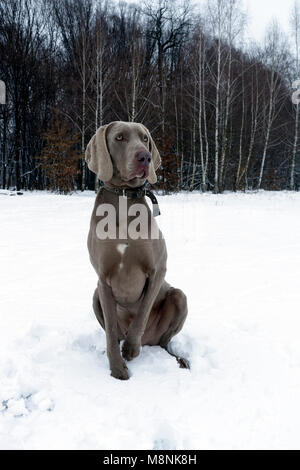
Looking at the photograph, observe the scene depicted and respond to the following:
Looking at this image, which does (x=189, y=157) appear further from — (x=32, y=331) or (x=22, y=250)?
(x=32, y=331)

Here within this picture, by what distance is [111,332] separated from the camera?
6.13 ft

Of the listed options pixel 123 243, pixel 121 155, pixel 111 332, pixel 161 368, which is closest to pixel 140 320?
pixel 111 332

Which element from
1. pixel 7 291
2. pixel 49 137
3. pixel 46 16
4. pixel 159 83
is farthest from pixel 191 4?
pixel 7 291

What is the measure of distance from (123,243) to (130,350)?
68 cm

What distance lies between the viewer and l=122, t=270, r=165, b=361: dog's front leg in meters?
1.92

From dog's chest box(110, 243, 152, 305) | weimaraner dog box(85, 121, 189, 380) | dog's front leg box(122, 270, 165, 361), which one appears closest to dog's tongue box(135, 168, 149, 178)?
weimaraner dog box(85, 121, 189, 380)

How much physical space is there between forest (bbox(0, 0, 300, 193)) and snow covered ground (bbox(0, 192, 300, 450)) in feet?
38.8

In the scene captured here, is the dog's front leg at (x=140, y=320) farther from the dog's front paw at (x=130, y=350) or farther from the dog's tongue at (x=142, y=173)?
the dog's tongue at (x=142, y=173)

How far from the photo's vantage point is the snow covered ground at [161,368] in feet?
4.50

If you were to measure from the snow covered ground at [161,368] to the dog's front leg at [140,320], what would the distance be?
3.8 inches

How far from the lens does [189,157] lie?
64.4 ft

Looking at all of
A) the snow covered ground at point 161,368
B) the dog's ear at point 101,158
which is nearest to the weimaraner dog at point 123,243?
the dog's ear at point 101,158

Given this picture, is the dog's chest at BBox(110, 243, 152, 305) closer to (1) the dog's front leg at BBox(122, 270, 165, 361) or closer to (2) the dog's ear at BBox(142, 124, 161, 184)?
(1) the dog's front leg at BBox(122, 270, 165, 361)

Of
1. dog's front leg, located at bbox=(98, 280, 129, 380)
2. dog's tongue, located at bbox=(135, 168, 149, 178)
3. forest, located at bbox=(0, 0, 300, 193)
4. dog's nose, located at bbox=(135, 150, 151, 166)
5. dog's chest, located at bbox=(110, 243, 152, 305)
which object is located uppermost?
forest, located at bbox=(0, 0, 300, 193)
